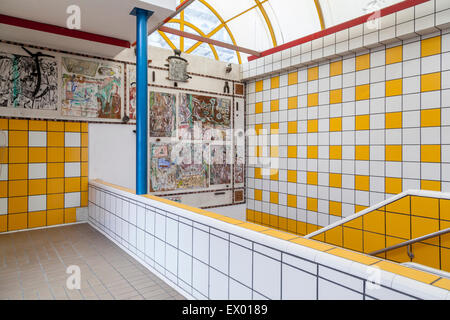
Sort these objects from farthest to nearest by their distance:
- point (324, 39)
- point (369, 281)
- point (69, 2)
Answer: point (324, 39) → point (69, 2) → point (369, 281)

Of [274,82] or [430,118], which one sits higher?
[274,82]

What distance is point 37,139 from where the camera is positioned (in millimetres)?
3738

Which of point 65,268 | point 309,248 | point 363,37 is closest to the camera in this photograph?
point 309,248

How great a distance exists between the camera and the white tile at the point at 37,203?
12.2 ft

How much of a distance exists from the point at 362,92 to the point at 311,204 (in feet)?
6.29

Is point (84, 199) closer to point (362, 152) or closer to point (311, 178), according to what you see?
point (311, 178)

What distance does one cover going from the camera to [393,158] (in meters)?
3.82

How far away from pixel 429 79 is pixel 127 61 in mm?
4176

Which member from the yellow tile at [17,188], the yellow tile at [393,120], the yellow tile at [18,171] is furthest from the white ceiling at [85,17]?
the yellow tile at [393,120]

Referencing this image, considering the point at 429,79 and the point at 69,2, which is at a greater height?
the point at 69,2

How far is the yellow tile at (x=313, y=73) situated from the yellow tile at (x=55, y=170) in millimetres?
4024

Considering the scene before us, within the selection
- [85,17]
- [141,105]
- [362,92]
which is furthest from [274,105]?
[85,17]
